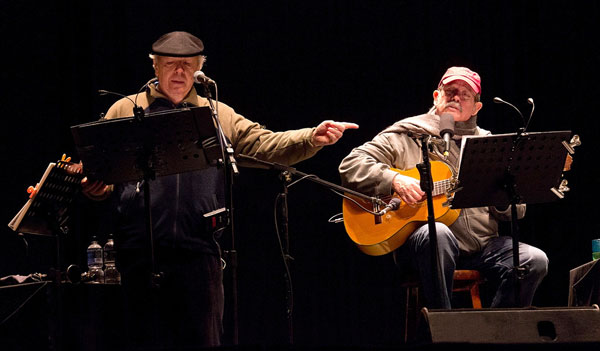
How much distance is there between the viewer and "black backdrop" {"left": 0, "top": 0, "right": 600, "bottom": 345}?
4.99 m

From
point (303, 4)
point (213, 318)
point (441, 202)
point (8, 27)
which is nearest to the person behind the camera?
point (213, 318)

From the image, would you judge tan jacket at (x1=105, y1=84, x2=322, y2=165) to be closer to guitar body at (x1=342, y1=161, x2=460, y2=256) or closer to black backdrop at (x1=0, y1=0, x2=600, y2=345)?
guitar body at (x1=342, y1=161, x2=460, y2=256)

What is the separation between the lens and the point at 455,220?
13.8 ft

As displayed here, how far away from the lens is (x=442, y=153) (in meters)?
4.34

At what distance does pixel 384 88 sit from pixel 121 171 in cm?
253

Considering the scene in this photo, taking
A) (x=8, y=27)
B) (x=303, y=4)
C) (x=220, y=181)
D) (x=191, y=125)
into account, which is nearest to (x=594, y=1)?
(x=303, y=4)

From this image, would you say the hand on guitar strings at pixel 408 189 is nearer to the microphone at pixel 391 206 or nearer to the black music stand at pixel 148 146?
the microphone at pixel 391 206

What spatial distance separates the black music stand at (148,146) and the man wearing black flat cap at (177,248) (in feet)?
0.84

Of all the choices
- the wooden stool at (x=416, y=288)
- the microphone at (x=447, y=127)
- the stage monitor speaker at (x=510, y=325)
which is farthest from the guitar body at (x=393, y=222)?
the stage monitor speaker at (x=510, y=325)

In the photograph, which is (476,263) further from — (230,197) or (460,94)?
(230,197)

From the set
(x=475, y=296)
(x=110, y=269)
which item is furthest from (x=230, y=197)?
(x=475, y=296)

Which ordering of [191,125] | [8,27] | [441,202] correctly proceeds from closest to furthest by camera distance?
[191,125]
[441,202]
[8,27]

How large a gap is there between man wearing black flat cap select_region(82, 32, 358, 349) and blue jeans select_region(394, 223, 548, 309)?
772mm

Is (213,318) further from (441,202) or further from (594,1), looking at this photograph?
(594,1)
